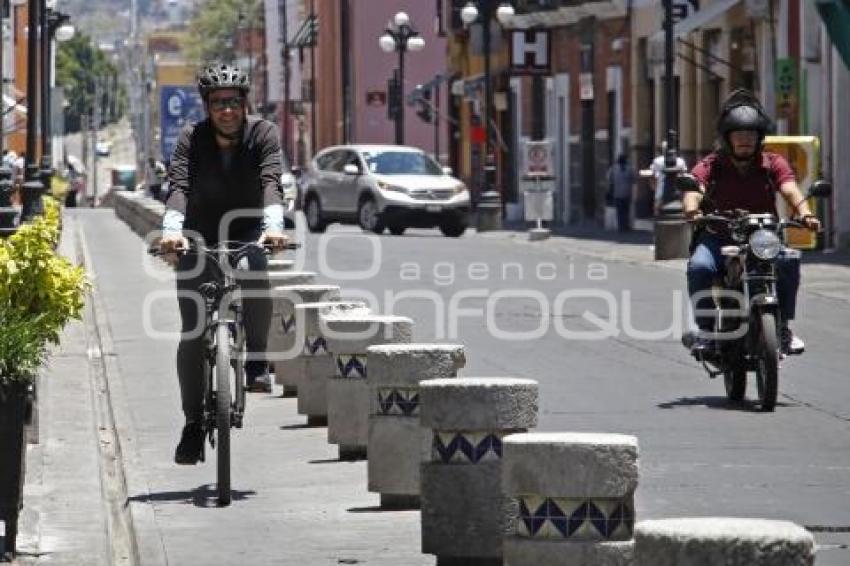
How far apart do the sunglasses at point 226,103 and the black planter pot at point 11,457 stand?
232cm

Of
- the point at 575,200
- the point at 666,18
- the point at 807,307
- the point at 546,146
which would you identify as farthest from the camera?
the point at 575,200

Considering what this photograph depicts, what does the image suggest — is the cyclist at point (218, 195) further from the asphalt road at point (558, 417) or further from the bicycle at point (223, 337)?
the asphalt road at point (558, 417)

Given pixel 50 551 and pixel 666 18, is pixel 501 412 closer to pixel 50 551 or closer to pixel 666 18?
pixel 50 551

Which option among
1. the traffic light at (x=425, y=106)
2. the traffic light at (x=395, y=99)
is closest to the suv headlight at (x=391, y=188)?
the traffic light at (x=425, y=106)

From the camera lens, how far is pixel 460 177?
76938mm

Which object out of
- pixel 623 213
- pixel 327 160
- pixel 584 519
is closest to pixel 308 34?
pixel 623 213

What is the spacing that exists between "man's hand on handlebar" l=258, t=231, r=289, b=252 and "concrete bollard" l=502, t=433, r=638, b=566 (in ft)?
→ 13.0

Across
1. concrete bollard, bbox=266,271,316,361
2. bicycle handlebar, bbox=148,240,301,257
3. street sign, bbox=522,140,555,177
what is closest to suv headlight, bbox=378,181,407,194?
street sign, bbox=522,140,555,177

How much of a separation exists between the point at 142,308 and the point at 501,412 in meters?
18.0

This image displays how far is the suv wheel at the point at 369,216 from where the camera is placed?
4878 centimetres

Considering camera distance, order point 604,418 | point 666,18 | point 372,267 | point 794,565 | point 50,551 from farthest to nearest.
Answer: point 666,18 < point 372,267 < point 604,418 < point 50,551 < point 794,565

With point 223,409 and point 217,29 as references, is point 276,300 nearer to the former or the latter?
point 223,409

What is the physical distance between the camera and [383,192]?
48594 mm

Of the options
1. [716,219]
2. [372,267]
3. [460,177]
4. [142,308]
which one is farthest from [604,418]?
[460,177]
